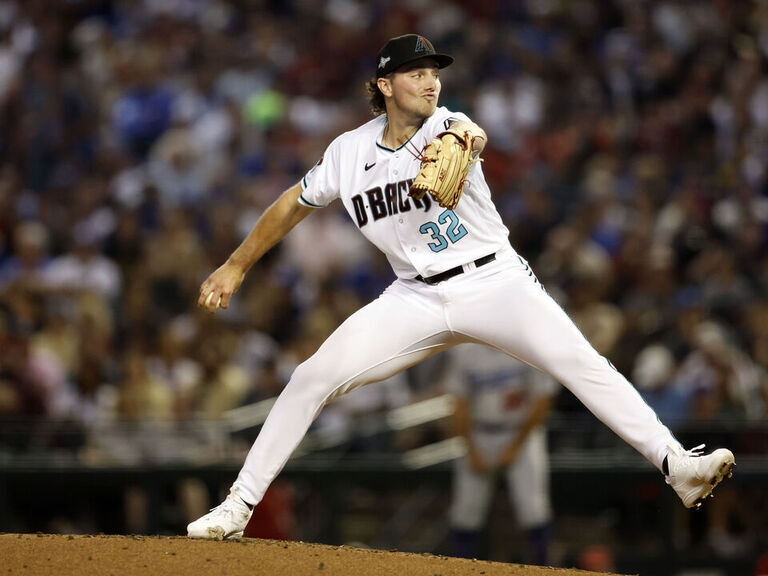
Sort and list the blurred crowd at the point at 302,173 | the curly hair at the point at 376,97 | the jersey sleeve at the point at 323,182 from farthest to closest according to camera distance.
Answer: the blurred crowd at the point at 302,173, the curly hair at the point at 376,97, the jersey sleeve at the point at 323,182

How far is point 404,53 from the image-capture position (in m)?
4.43

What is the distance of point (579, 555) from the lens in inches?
303

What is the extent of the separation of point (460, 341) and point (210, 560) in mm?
1190

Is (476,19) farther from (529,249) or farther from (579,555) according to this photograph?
(579,555)

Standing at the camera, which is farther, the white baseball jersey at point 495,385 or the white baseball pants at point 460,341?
the white baseball jersey at point 495,385

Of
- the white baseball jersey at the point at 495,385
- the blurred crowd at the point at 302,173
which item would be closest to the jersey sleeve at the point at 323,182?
the white baseball jersey at the point at 495,385

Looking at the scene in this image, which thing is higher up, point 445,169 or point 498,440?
point 445,169

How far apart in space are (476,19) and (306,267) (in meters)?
3.62

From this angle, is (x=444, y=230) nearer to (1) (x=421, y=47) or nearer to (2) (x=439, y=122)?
(2) (x=439, y=122)

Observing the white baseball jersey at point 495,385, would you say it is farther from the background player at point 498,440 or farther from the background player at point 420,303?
the background player at point 420,303

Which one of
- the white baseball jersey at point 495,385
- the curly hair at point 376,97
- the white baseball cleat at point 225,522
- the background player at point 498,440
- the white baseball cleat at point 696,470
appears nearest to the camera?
the white baseball cleat at point 696,470

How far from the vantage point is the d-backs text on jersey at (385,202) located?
4367mm

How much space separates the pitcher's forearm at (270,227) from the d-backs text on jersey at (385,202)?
0.80 feet

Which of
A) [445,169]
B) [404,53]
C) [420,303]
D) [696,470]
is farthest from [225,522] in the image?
[404,53]
